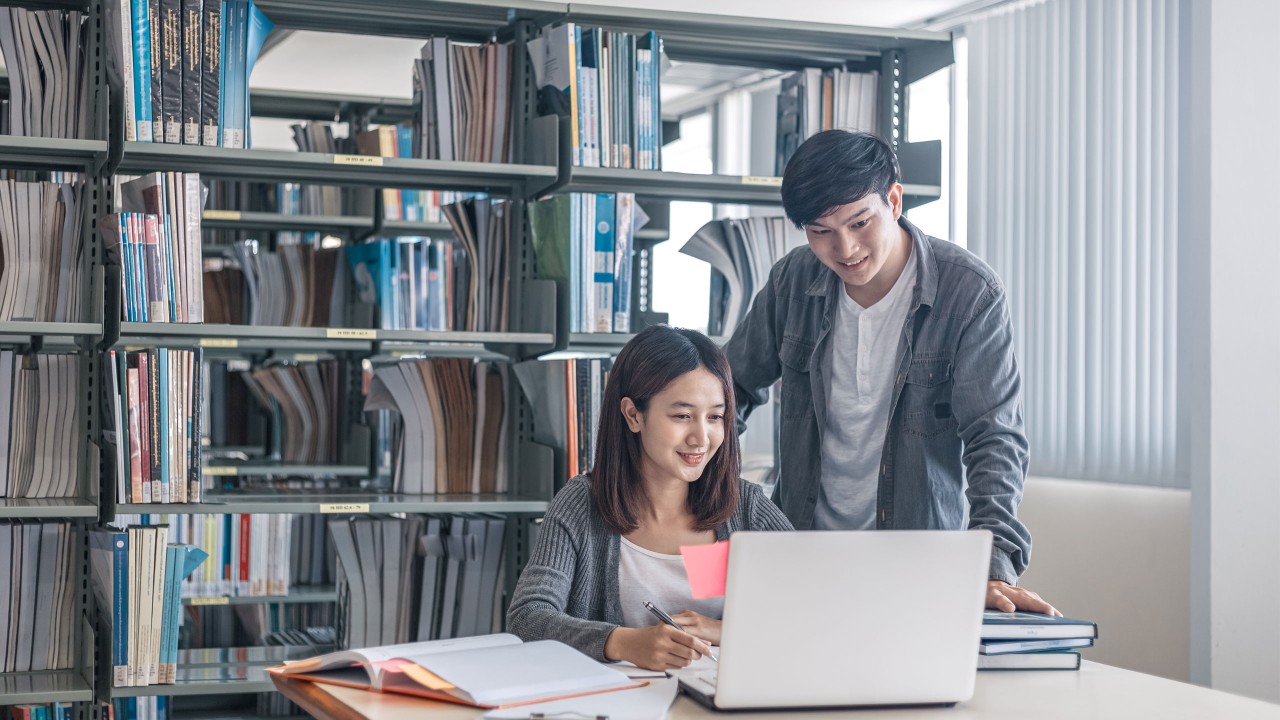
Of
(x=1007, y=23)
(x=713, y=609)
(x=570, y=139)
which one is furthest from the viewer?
(x=1007, y=23)

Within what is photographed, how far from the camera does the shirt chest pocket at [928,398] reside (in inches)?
80.9

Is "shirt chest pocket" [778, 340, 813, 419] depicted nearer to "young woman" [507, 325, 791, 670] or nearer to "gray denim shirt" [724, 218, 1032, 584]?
"gray denim shirt" [724, 218, 1032, 584]

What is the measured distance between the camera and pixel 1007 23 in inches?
194

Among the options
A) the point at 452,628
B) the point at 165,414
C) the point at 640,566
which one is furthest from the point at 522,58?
the point at 640,566

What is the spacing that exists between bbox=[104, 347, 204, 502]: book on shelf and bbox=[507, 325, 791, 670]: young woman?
116 centimetres

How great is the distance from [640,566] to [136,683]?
139cm

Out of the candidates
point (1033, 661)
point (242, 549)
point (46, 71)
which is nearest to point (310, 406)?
point (242, 549)

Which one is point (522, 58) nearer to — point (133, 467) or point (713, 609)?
point (133, 467)

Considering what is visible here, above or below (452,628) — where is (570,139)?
above

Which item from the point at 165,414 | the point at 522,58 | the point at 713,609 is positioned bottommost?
the point at 713,609

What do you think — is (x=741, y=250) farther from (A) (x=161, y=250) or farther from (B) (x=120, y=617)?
(B) (x=120, y=617)

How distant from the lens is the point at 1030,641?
1590 millimetres

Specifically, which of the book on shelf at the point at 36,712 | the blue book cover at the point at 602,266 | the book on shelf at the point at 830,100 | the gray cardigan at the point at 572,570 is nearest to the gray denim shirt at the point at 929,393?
the gray cardigan at the point at 572,570

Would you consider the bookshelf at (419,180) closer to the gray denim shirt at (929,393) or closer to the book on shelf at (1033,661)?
the gray denim shirt at (929,393)
